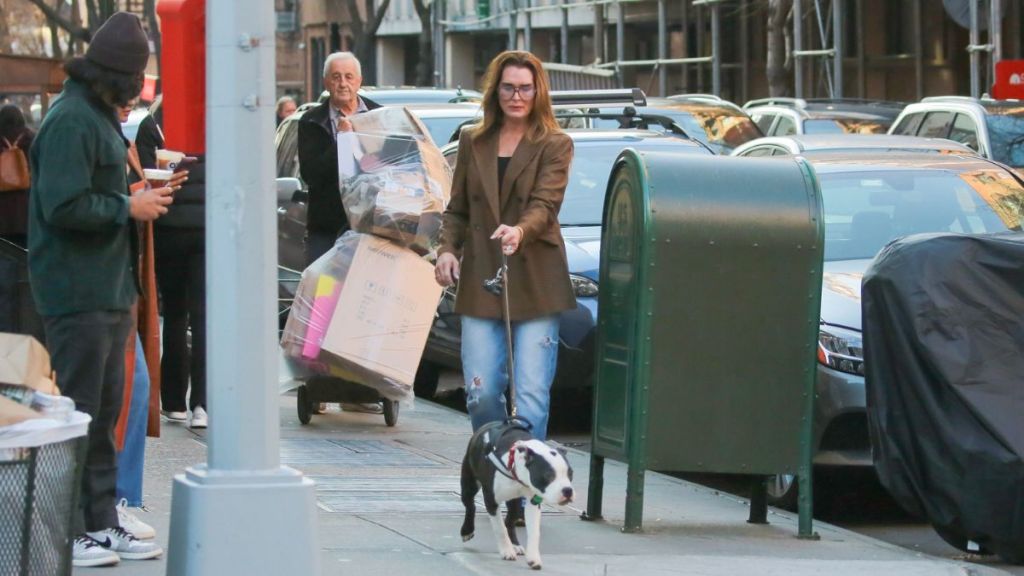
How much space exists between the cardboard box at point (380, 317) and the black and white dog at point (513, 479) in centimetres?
241

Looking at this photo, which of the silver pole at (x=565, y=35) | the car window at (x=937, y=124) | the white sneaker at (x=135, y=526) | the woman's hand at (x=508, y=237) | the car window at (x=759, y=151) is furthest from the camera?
the silver pole at (x=565, y=35)

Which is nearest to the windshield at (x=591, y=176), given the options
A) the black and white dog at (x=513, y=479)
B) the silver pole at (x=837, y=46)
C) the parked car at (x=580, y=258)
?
the parked car at (x=580, y=258)

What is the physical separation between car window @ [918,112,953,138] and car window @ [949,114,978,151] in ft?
0.48

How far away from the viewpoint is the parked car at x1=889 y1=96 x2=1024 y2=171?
54.3 ft

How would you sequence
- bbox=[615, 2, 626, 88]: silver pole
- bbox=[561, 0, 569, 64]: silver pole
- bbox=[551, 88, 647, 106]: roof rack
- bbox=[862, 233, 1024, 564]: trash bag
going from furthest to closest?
bbox=[561, 0, 569, 64]: silver pole
bbox=[615, 2, 626, 88]: silver pole
bbox=[551, 88, 647, 106]: roof rack
bbox=[862, 233, 1024, 564]: trash bag

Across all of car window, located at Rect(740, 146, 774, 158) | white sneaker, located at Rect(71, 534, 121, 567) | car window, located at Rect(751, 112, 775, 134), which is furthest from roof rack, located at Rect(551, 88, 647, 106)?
white sneaker, located at Rect(71, 534, 121, 567)

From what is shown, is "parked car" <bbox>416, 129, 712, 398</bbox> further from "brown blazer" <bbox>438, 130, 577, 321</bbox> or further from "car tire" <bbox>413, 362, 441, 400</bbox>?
"brown blazer" <bbox>438, 130, 577, 321</bbox>

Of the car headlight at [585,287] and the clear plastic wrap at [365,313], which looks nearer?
the clear plastic wrap at [365,313]

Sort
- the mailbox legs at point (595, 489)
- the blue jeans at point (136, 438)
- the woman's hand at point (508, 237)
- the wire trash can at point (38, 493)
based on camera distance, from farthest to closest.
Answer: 1. the mailbox legs at point (595, 489)
2. the woman's hand at point (508, 237)
3. the blue jeans at point (136, 438)
4. the wire trash can at point (38, 493)

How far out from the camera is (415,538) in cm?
691

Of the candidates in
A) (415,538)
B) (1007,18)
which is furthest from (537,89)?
(1007,18)

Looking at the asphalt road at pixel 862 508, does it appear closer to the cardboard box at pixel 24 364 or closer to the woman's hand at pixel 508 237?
the woman's hand at pixel 508 237

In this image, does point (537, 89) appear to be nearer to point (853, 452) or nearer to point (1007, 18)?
point (853, 452)

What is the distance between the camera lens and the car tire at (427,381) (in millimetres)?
12305
